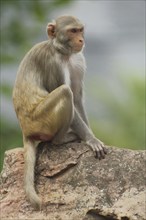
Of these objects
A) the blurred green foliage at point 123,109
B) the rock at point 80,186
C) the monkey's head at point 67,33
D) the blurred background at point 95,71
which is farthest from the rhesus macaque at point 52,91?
the blurred green foliage at point 123,109

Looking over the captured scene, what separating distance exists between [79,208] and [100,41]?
1667cm

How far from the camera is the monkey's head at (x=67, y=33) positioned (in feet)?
36.4

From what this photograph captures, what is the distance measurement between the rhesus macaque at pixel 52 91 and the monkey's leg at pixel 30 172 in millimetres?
17

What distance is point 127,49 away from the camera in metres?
25.6

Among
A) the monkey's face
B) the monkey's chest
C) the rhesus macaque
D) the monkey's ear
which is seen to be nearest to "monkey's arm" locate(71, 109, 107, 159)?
the rhesus macaque

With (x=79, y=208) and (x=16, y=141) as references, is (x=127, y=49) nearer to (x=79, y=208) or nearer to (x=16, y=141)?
(x=16, y=141)

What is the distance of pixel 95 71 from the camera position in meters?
23.3

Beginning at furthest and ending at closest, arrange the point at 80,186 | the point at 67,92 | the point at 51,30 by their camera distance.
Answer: the point at 51,30
the point at 67,92
the point at 80,186

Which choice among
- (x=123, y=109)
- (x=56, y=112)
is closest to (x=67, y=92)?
(x=56, y=112)

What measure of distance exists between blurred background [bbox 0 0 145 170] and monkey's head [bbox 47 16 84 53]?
17.6 ft

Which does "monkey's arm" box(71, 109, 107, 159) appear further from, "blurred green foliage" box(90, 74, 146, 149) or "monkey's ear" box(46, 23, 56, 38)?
"blurred green foliage" box(90, 74, 146, 149)

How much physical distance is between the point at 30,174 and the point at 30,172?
0.10 ft

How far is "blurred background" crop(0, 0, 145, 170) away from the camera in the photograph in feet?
58.9

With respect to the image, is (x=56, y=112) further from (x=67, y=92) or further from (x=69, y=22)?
(x=69, y=22)
